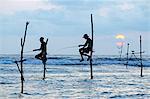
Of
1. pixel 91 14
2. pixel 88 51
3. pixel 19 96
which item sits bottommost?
pixel 19 96

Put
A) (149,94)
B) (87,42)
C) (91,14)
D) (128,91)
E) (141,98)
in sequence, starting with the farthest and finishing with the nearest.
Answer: (91,14) → (87,42) → (128,91) → (149,94) → (141,98)

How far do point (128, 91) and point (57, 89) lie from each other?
3697 millimetres

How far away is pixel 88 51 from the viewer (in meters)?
26.3

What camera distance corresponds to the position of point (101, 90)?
22.0 meters

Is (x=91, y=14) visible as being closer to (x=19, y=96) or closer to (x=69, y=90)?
(x=69, y=90)

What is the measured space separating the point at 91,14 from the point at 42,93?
33.1ft

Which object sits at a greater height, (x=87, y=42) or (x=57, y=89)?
(x=87, y=42)

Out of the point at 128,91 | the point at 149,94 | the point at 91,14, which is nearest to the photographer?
the point at 149,94

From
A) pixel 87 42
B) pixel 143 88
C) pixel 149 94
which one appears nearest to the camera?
pixel 149 94

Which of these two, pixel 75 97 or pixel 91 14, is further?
pixel 91 14

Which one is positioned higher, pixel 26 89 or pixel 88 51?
pixel 88 51

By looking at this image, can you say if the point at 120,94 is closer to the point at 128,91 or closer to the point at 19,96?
the point at 128,91

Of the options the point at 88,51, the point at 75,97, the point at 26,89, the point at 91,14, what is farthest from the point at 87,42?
the point at 75,97

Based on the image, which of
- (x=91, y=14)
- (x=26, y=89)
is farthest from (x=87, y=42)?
(x=26, y=89)
